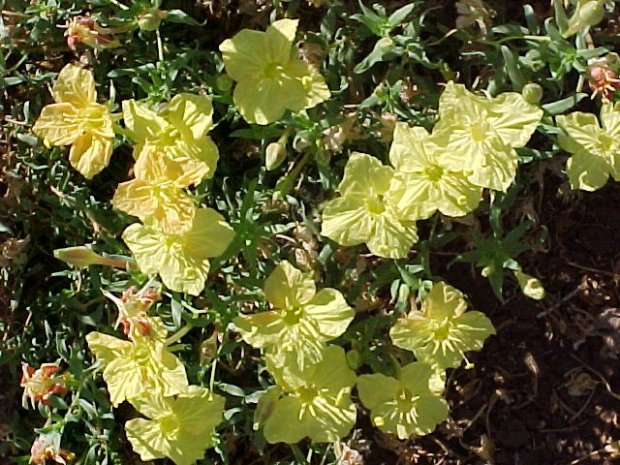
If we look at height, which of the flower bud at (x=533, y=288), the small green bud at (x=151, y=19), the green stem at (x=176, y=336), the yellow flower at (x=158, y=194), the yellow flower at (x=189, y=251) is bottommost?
the flower bud at (x=533, y=288)

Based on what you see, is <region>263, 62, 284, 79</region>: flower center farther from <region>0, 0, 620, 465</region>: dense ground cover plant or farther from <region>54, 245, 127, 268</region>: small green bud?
<region>54, 245, 127, 268</region>: small green bud

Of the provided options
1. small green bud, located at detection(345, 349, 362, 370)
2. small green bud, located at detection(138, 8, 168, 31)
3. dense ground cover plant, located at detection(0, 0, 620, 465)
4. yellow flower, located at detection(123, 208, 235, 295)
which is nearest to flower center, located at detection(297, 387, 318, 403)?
dense ground cover plant, located at detection(0, 0, 620, 465)

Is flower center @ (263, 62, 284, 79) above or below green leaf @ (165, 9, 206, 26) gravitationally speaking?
below

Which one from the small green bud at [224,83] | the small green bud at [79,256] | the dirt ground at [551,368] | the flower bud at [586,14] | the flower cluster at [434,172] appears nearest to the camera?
the flower cluster at [434,172]

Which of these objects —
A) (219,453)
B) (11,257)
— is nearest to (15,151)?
(11,257)

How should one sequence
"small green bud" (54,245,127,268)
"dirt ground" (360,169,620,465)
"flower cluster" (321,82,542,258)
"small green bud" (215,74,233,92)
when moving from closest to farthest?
1. "flower cluster" (321,82,542,258)
2. "small green bud" (54,245,127,268)
3. "small green bud" (215,74,233,92)
4. "dirt ground" (360,169,620,465)

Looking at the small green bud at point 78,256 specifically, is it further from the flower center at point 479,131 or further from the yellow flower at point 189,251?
the flower center at point 479,131

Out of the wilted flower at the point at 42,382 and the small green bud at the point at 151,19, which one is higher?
the small green bud at the point at 151,19

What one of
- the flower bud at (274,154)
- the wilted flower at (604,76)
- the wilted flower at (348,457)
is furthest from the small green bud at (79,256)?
the wilted flower at (604,76)

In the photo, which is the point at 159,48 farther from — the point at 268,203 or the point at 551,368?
the point at 551,368
